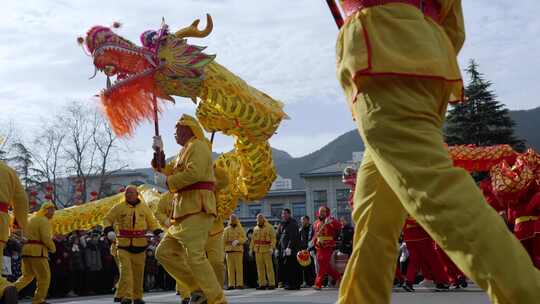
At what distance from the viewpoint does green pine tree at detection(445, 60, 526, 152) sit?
1539 inches

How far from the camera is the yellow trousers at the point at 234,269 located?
18.1 m

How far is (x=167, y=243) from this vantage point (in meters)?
6.95

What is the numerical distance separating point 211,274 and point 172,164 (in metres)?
1.75

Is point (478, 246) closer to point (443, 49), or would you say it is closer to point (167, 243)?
point (443, 49)

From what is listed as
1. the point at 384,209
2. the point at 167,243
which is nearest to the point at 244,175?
the point at 167,243

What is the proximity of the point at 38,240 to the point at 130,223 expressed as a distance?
6.08 ft

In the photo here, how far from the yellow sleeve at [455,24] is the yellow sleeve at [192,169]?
13.1 ft

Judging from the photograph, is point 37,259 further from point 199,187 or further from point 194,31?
point 199,187

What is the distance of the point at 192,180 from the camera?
698 centimetres

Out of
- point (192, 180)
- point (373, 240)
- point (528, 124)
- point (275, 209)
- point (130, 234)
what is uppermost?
point (528, 124)

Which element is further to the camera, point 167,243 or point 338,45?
point 167,243

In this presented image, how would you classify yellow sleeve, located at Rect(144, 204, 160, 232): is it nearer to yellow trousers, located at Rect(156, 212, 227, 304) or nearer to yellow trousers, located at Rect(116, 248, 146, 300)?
yellow trousers, located at Rect(116, 248, 146, 300)

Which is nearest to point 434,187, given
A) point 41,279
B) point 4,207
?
point 4,207

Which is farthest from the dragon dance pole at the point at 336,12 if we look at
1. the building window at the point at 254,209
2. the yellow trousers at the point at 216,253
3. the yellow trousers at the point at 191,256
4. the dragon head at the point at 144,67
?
the building window at the point at 254,209
